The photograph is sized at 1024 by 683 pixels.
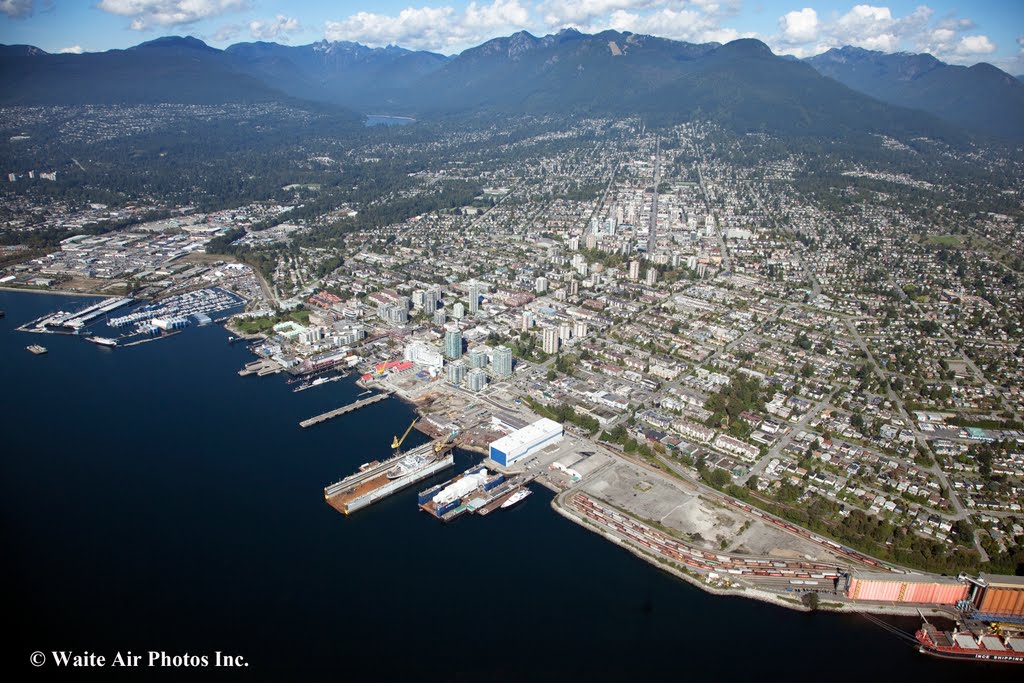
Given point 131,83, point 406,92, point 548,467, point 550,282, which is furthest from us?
point 406,92

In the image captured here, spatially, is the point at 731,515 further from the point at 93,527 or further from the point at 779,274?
the point at 779,274

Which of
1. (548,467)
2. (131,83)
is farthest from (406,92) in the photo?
(548,467)

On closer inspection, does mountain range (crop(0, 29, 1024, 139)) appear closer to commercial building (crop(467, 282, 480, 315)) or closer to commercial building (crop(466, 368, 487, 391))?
commercial building (crop(467, 282, 480, 315))

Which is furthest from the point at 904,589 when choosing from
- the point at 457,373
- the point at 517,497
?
the point at 457,373

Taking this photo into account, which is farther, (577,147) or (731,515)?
Result: (577,147)

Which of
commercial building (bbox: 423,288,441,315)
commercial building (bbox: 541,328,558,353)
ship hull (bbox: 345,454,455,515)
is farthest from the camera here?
commercial building (bbox: 423,288,441,315)

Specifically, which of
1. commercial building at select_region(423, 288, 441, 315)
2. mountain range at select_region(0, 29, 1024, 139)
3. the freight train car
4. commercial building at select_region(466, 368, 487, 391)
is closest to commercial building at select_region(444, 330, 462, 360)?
commercial building at select_region(466, 368, 487, 391)

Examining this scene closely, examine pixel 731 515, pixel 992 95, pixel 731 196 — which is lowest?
pixel 731 515
